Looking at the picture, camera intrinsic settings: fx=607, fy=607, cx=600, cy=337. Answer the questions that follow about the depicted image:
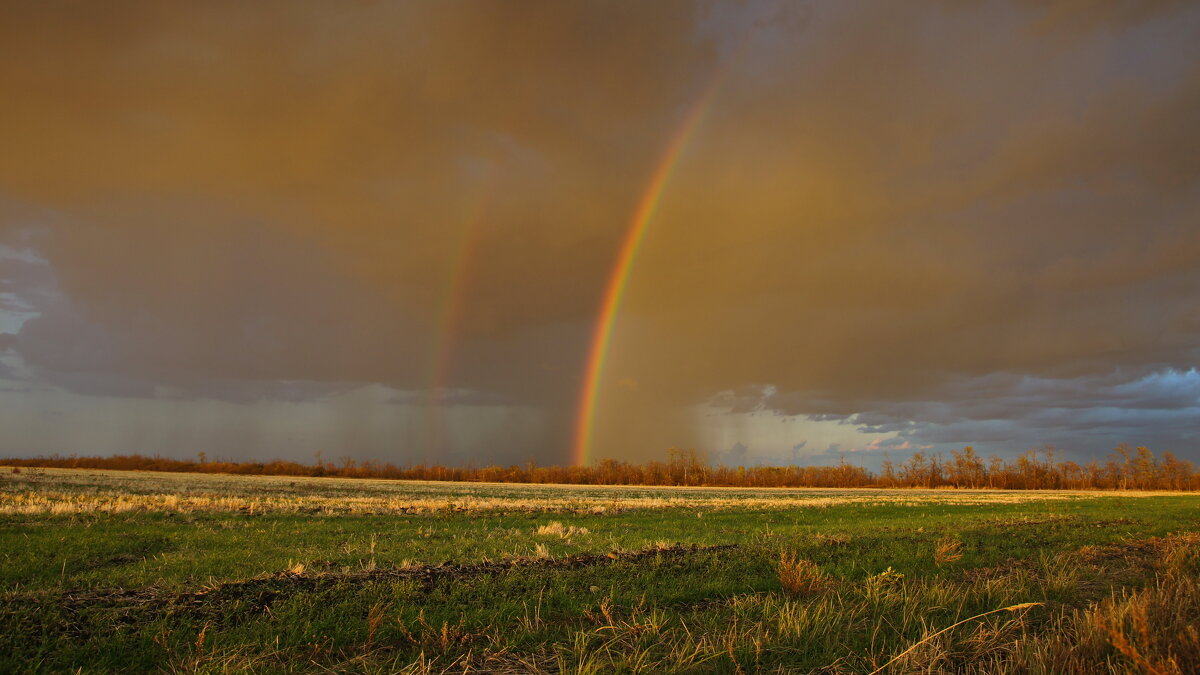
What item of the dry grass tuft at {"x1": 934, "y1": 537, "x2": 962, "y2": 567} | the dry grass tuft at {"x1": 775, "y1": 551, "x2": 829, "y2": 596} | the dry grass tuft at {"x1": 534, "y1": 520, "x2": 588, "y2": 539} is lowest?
the dry grass tuft at {"x1": 534, "y1": 520, "x2": 588, "y2": 539}

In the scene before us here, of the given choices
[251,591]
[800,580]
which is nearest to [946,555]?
[800,580]

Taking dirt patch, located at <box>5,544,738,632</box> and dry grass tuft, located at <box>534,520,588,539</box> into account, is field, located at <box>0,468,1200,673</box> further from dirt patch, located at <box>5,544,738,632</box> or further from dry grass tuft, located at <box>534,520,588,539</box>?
dry grass tuft, located at <box>534,520,588,539</box>

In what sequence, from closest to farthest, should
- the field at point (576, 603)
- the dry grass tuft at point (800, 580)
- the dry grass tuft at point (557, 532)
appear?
the field at point (576, 603) → the dry grass tuft at point (800, 580) → the dry grass tuft at point (557, 532)

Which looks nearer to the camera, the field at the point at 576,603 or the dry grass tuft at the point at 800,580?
the field at the point at 576,603

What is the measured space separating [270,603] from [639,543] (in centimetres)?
908

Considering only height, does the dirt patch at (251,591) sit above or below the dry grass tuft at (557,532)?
above

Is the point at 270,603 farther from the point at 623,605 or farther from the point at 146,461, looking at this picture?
the point at 146,461

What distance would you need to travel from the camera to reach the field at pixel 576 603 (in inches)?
227

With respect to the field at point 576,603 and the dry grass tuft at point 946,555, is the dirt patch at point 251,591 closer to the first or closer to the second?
the field at point 576,603

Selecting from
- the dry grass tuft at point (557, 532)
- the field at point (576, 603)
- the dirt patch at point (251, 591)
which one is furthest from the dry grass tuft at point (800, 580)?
the dry grass tuft at point (557, 532)

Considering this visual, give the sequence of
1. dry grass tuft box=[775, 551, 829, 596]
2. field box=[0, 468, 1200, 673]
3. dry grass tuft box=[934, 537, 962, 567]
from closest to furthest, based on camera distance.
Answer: field box=[0, 468, 1200, 673], dry grass tuft box=[775, 551, 829, 596], dry grass tuft box=[934, 537, 962, 567]

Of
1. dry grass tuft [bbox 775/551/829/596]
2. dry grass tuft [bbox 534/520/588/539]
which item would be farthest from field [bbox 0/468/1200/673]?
dry grass tuft [bbox 534/520/588/539]

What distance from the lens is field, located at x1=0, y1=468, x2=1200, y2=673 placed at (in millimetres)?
5758

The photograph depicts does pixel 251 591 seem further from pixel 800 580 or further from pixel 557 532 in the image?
pixel 557 532
